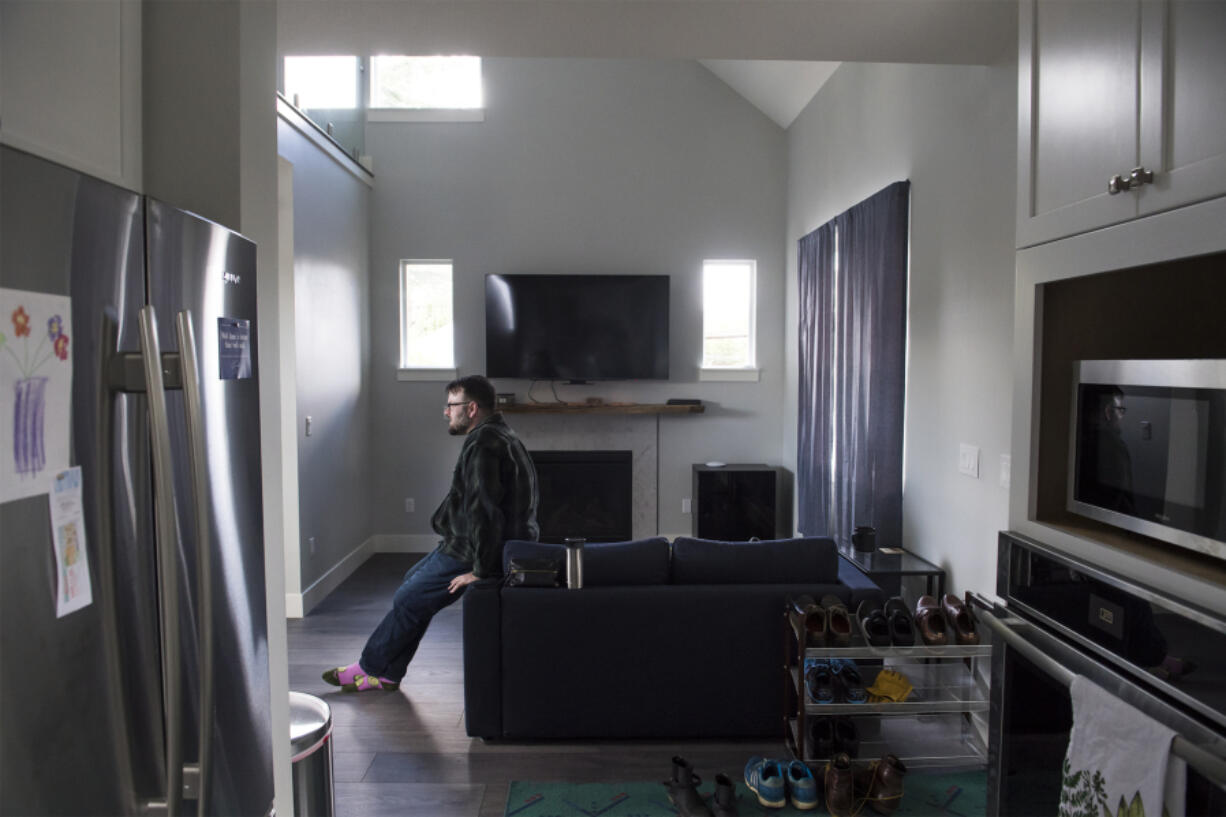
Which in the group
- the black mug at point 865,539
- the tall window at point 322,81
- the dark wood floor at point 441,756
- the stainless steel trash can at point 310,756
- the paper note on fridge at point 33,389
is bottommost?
the dark wood floor at point 441,756

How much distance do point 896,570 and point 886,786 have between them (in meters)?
1.04

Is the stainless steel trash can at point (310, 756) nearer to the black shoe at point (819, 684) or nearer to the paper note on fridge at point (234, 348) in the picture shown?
the paper note on fridge at point (234, 348)

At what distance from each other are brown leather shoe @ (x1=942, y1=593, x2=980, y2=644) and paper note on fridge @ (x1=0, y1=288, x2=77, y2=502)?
8.92 feet

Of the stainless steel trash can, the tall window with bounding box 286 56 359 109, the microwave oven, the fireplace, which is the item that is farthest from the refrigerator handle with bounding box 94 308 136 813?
the fireplace

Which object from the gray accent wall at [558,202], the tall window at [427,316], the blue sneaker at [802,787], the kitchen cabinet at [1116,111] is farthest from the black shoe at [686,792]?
the tall window at [427,316]

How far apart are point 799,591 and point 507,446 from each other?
4.42 feet

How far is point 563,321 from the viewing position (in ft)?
19.6

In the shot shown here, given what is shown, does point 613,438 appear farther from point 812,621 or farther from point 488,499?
point 812,621

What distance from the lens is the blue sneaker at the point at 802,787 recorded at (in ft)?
8.23

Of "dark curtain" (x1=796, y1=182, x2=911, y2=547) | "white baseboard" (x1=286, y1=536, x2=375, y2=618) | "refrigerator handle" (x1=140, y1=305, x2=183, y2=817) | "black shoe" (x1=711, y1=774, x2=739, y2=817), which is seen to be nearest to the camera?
"refrigerator handle" (x1=140, y1=305, x2=183, y2=817)

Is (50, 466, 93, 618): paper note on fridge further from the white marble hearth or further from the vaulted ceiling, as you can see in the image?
the white marble hearth

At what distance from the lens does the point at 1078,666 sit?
1.28 metres

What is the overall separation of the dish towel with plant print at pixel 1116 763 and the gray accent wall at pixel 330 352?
412cm

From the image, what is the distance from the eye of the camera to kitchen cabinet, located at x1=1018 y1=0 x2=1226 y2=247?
1055 millimetres
